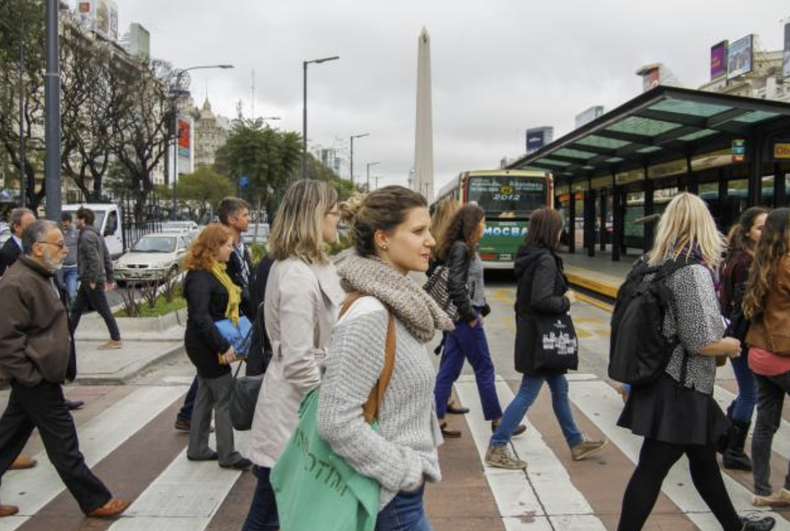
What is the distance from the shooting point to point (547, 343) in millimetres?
4820

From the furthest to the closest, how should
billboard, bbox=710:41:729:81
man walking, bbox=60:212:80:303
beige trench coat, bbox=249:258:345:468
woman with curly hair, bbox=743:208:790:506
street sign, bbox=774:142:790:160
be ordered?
billboard, bbox=710:41:729:81 < street sign, bbox=774:142:790:160 < man walking, bbox=60:212:80:303 < woman with curly hair, bbox=743:208:790:506 < beige trench coat, bbox=249:258:345:468

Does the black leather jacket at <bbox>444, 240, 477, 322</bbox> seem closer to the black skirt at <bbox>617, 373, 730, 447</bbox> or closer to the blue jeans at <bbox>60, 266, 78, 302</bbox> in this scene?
the black skirt at <bbox>617, 373, 730, 447</bbox>

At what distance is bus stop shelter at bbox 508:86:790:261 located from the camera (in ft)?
44.3

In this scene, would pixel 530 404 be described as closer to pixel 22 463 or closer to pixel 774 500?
pixel 774 500

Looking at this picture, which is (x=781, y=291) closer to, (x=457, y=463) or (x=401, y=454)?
(x=457, y=463)

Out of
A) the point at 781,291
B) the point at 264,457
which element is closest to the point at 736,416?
the point at 781,291

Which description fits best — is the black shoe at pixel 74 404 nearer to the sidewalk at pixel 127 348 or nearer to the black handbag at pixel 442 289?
the sidewalk at pixel 127 348

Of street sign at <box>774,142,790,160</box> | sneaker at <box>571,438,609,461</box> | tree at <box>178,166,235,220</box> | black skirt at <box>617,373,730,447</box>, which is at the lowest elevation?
sneaker at <box>571,438,609,461</box>

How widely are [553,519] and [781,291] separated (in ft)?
5.90

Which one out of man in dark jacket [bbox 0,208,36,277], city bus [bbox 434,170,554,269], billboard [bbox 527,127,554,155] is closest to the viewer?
man in dark jacket [bbox 0,208,36,277]

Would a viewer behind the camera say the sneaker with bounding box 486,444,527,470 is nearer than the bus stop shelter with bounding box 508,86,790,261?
Yes

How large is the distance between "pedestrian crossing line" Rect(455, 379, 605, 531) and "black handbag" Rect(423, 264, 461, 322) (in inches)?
42.1

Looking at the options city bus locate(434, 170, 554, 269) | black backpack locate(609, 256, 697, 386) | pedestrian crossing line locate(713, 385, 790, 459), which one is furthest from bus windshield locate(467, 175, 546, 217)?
black backpack locate(609, 256, 697, 386)

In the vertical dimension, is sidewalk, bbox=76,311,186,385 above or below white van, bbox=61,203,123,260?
below
